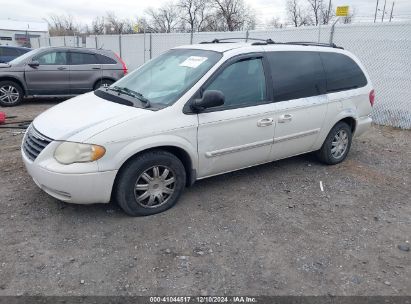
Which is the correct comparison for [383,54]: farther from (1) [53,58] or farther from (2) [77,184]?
(1) [53,58]

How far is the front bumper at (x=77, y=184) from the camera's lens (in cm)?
336

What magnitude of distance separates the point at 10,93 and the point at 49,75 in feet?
3.59

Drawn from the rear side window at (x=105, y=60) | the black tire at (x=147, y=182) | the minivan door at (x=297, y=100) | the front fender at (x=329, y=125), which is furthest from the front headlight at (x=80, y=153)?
the rear side window at (x=105, y=60)

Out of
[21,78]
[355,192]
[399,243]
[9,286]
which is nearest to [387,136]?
[355,192]

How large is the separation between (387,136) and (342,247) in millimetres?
4799

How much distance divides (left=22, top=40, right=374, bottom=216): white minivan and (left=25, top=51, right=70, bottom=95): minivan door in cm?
633

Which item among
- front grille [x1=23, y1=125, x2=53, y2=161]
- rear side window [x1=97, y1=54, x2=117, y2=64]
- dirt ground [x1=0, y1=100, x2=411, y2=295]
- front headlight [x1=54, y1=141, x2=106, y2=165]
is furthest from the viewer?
rear side window [x1=97, y1=54, x2=117, y2=64]

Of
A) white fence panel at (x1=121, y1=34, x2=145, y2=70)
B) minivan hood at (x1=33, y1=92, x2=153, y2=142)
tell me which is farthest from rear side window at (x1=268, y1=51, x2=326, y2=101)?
white fence panel at (x1=121, y1=34, x2=145, y2=70)

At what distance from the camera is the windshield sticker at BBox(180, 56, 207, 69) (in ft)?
13.7

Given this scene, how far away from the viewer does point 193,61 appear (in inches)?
168

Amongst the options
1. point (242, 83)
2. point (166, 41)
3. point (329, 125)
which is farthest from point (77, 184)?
point (166, 41)

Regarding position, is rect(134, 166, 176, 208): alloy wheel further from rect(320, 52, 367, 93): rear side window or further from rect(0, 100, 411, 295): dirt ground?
rect(320, 52, 367, 93): rear side window

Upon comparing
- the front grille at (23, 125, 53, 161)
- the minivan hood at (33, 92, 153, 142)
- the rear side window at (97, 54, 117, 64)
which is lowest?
the front grille at (23, 125, 53, 161)

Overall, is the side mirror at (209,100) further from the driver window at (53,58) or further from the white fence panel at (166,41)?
the white fence panel at (166,41)
